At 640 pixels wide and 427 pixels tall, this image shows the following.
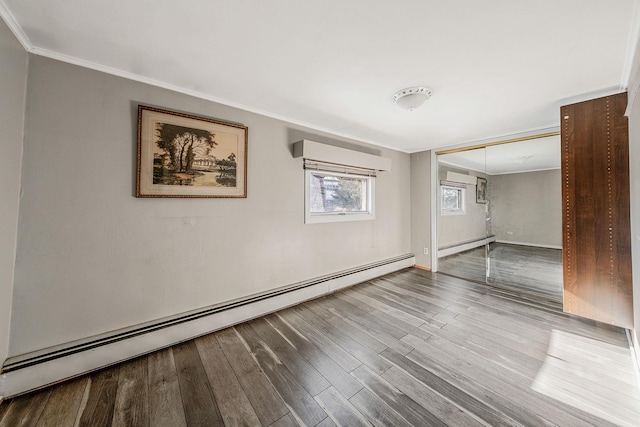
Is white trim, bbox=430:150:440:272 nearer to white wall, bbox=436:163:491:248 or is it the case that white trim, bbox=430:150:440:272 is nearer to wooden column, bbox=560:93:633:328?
white wall, bbox=436:163:491:248

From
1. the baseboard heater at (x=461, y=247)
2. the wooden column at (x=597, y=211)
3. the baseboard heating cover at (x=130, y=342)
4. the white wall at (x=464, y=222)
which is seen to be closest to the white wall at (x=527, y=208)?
the white wall at (x=464, y=222)

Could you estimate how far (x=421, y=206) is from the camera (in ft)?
13.1

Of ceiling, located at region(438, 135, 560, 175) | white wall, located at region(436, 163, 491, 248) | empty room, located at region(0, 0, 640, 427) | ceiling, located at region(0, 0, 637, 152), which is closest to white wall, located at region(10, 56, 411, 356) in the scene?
empty room, located at region(0, 0, 640, 427)

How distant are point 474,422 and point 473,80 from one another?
227 cm

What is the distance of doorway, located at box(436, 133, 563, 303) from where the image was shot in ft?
9.53

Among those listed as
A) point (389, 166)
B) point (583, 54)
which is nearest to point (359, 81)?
point (583, 54)

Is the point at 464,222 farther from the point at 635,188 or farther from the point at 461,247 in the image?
the point at 635,188

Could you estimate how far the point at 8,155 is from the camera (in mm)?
1262

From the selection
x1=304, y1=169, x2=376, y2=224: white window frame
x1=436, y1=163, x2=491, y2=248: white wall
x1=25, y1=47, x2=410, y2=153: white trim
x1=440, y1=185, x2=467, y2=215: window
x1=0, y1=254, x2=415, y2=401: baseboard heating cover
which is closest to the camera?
x1=0, y1=254, x2=415, y2=401: baseboard heating cover

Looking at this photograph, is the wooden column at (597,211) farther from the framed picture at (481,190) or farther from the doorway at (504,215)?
the framed picture at (481,190)

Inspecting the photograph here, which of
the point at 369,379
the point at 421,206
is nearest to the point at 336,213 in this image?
the point at 421,206

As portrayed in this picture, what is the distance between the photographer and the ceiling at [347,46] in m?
1.14

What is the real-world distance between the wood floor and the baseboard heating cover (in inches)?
2.7

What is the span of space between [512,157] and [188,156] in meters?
4.24
